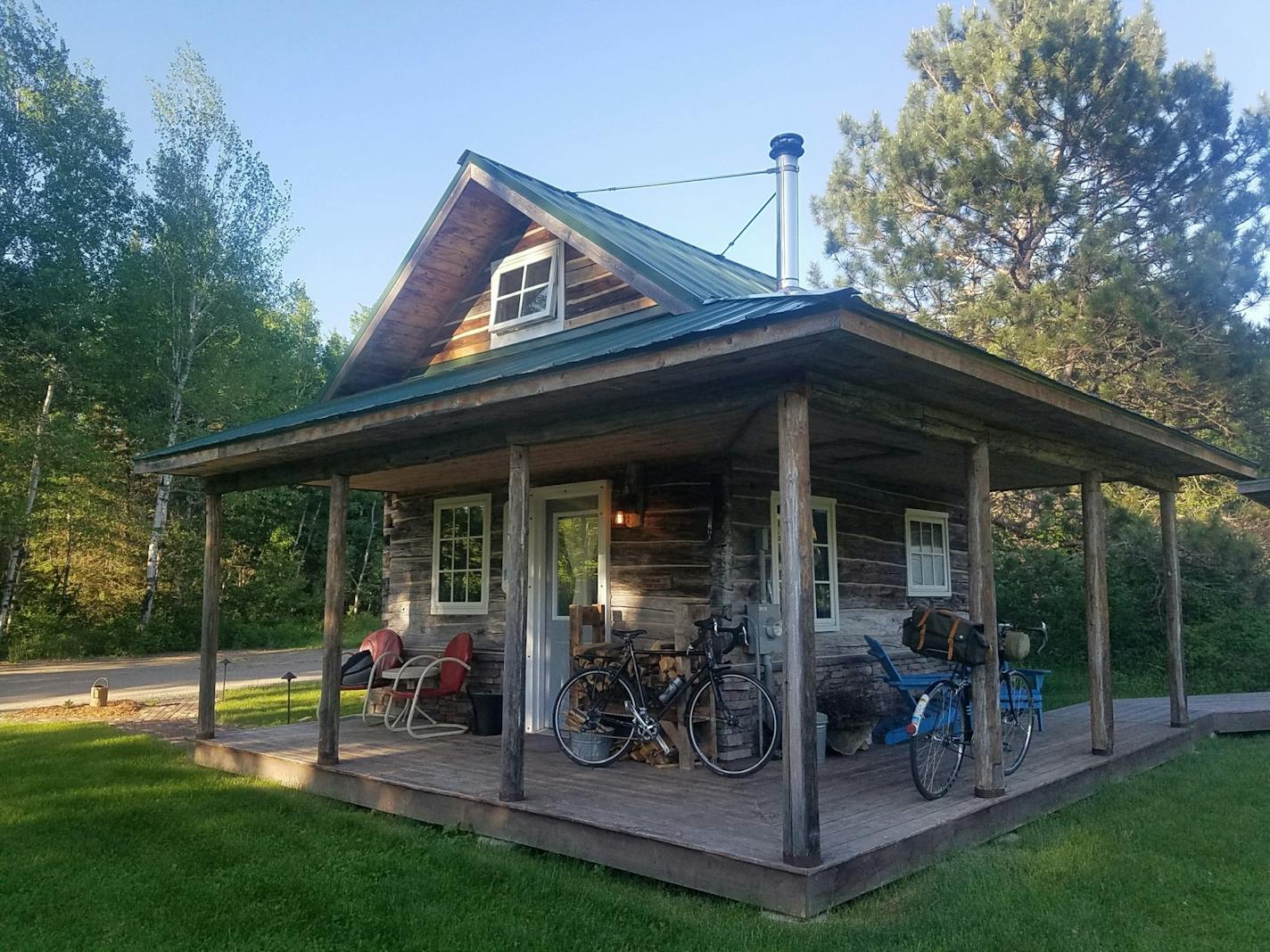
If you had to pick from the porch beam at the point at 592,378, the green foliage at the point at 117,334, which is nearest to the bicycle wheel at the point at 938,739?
the porch beam at the point at 592,378

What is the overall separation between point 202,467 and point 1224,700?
10.7 meters

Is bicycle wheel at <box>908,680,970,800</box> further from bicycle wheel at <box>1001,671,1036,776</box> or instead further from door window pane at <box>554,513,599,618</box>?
door window pane at <box>554,513,599,618</box>

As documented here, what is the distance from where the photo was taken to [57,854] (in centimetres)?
518

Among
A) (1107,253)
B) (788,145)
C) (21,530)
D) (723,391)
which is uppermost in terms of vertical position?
(1107,253)

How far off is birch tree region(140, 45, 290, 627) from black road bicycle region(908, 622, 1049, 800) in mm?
17219

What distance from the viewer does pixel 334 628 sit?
22.4 feet

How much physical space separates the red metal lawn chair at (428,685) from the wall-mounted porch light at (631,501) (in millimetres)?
2008

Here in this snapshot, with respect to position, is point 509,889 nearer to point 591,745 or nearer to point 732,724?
point 591,745

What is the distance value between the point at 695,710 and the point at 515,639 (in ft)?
5.26

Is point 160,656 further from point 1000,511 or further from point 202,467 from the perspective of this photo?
point 1000,511

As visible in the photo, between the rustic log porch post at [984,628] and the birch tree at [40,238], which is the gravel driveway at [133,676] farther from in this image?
the rustic log porch post at [984,628]

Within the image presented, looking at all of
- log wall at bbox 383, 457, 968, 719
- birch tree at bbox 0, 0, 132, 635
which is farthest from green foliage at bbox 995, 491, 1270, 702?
birch tree at bbox 0, 0, 132, 635

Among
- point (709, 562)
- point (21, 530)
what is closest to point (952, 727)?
point (709, 562)

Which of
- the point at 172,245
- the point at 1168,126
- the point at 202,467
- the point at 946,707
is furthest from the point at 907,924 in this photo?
the point at 172,245
